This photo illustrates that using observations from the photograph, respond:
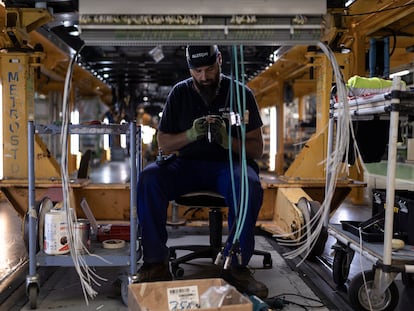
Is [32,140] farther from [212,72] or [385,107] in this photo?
[385,107]

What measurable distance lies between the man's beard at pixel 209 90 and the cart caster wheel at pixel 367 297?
1.15m

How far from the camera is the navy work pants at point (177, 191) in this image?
2.05 meters

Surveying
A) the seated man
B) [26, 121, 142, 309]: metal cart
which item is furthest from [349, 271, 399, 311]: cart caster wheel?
[26, 121, 142, 309]: metal cart

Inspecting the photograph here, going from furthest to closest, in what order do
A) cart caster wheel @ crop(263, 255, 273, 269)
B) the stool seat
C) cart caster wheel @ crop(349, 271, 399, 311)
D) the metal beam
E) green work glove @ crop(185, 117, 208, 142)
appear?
cart caster wheel @ crop(263, 255, 273, 269), the stool seat, green work glove @ crop(185, 117, 208, 142), cart caster wheel @ crop(349, 271, 399, 311), the metal beam

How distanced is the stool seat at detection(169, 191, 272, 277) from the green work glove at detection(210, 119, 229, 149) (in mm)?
291

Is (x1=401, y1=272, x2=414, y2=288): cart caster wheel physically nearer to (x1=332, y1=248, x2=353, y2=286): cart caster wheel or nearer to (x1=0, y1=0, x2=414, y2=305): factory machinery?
(x1=332, y1=248, x2=353, y2=286): cart caster wheel

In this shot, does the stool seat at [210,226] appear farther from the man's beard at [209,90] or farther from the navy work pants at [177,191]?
the man's beard at [209,90]

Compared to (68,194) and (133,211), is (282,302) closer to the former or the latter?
(133,211)

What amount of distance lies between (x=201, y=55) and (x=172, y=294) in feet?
3.56

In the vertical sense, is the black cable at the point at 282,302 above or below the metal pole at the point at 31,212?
below

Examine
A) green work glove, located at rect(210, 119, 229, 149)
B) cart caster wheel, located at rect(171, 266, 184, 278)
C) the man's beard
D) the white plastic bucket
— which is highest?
the man's beard

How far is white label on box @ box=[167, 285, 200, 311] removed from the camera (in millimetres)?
1538

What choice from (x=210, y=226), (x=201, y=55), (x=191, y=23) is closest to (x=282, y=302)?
(x=210, y=226)

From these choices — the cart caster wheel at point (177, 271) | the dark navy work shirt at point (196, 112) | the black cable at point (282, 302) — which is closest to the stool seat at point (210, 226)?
the cart caster wheel at point (177, 271)
